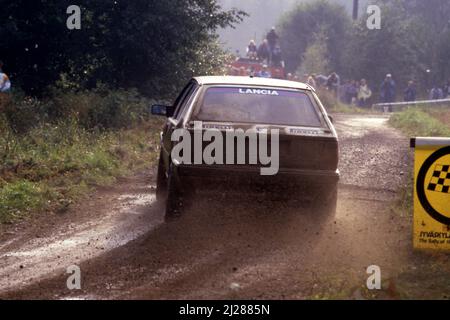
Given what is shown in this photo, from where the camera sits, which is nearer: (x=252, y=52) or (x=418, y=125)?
(x=418, y=125)

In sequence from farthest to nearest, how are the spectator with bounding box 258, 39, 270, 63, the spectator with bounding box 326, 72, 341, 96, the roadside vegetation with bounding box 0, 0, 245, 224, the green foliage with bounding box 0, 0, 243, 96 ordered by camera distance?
the spectator with bounding box 326, 72, 341, 96, the spectator with bounding box 258, 39, 270, 63, the green foliage with bounding box 0, 0, 243, 96, the roadside vegetation with bounding box 0, 0, 245, 224

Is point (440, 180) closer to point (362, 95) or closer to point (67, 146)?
point (67, 146)

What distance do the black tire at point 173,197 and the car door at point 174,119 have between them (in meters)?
0.78

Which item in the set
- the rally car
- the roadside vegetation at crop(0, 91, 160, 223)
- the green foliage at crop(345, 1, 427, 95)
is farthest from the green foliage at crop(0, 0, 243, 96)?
the green foliage at crop(345, 1, 427, 95)

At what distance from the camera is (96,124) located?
17.0 metres

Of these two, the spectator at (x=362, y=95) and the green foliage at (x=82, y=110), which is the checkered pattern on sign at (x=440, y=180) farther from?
the spectator at (x=362, y=95)

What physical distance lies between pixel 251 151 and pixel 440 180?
1.83 metres

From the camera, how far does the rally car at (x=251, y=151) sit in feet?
25.2

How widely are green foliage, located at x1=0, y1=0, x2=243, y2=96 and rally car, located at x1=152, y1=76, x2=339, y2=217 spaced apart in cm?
1202

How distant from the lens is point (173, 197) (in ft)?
25.8

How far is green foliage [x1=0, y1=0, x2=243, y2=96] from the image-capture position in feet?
63.9

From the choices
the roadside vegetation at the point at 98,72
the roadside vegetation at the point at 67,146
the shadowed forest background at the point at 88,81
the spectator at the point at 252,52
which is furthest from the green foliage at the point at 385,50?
the roadside vegetation at the point at 67,146

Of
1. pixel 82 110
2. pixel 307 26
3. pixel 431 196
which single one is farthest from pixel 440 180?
pixel 307 26

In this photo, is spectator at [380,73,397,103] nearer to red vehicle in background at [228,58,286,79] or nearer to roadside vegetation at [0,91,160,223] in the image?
red vehicle in background at [228,58,286,79]
